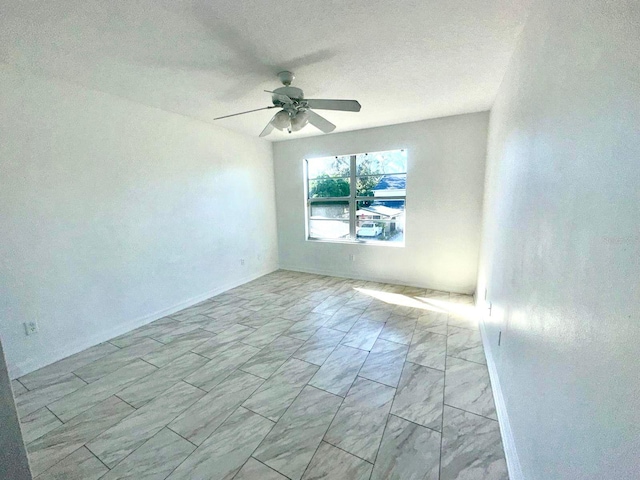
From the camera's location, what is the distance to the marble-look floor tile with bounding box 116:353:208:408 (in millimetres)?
1928

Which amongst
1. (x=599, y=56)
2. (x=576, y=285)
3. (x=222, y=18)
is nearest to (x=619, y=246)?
(x=576, y=285)

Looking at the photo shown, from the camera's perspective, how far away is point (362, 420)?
5.55ft

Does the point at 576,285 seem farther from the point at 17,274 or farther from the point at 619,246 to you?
the point at 17,274

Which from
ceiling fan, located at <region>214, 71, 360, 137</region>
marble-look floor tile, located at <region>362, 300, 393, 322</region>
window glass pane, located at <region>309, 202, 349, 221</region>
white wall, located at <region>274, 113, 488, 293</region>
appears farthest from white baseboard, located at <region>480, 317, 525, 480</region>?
window glass pane, located at <region>309, 202, 349, 221</region>

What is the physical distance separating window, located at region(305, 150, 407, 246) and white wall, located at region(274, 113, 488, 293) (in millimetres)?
186

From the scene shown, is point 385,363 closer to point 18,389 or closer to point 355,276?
point 355,276

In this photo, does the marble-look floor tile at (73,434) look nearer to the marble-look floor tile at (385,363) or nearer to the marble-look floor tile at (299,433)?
the marble-look floor tile at (299,433)

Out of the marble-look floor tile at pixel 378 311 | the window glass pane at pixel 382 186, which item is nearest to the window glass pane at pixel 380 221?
the window glass pane at pixel 382 186

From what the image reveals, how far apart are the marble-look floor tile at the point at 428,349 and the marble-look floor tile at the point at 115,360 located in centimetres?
251

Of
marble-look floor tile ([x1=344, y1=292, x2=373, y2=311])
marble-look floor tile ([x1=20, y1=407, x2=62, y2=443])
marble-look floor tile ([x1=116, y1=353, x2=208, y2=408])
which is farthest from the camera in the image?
marble-look floor tile ([x1=344, y1=292, x2=373, y2=311])

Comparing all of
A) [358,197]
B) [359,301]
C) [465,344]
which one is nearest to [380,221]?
[358,197]

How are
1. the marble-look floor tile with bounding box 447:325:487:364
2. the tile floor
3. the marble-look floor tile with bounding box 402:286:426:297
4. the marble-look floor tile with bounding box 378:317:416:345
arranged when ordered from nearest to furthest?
the tile floor
the marble-look floor tile with bounding box 447:325:487:364
the marble-look floor tile with bounding box 378:317:416:345
the marble-look floor tile with bounding box 402:286:426:297

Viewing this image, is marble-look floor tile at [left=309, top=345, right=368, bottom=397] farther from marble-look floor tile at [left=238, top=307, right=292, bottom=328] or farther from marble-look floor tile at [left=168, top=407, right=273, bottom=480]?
marble-look floor tile at [left=238, top=307, right=292, bottom=328]

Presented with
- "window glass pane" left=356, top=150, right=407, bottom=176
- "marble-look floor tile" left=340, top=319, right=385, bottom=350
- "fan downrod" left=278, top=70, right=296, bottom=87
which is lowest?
"marble-look floor tile" left=340, top=319, right=385, bottom=350
